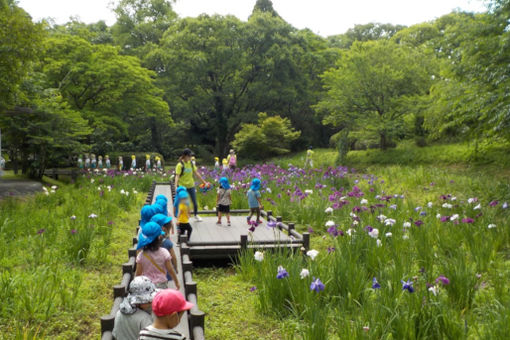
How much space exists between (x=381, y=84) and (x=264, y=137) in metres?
9.30

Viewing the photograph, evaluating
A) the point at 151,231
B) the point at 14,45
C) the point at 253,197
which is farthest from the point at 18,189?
the point at 151,231

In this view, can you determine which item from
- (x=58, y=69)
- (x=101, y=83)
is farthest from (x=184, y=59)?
(x=58, y=69)

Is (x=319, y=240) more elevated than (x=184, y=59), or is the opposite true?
(x=184, y=59)

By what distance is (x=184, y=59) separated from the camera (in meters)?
27.7

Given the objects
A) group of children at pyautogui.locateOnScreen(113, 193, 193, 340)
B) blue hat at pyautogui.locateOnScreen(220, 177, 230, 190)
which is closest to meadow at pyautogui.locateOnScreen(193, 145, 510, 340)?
group of children at pyautogui.locateOnScreen(113, 193, 193, 340)

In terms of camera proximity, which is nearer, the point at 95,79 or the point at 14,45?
the point at 14,45

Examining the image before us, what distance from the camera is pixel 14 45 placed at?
9797 mm

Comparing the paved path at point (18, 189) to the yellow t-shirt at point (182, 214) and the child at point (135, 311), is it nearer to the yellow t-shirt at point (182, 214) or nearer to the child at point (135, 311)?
the yellow t-shirt at point (182, 214)

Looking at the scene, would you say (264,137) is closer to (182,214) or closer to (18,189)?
(18,189)

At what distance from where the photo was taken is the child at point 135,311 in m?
2.85

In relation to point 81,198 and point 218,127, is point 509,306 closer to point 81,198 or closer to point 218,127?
point 81,198

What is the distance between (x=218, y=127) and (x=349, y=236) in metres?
26.7

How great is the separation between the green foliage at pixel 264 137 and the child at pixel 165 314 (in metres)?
24.8

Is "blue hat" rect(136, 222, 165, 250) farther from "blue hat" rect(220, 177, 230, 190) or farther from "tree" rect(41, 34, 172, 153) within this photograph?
"tree" rect(41, 34, 172, 153)
